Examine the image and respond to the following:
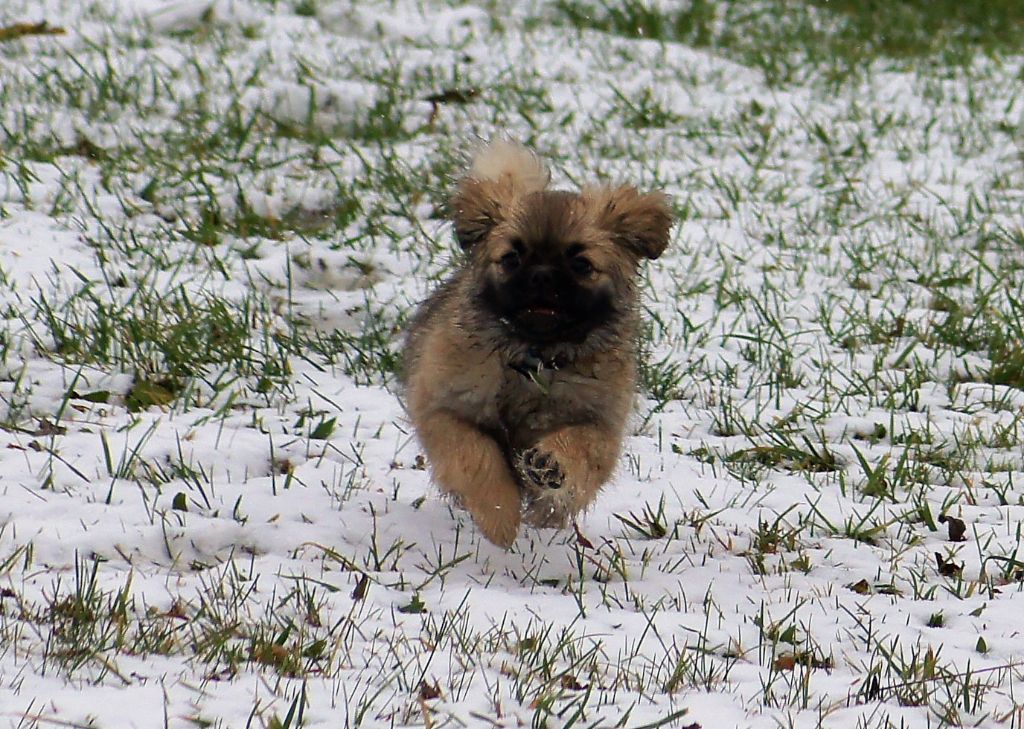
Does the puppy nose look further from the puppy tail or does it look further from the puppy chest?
the puppy tail

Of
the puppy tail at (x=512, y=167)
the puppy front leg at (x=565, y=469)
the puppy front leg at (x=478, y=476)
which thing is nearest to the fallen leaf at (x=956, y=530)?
the puppy front leg at (x=565, y=469)

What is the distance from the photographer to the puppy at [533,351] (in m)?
4.02

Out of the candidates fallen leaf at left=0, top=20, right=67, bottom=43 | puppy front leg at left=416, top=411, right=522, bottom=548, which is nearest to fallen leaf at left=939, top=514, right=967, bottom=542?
puppy front leg at left=416, top=411, right=522, bottom=548

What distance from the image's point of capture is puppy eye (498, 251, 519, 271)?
4031mm

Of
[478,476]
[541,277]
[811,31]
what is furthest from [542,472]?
[811,31]

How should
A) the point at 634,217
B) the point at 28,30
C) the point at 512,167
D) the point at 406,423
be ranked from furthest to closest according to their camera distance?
the point at 28,30
the point at 406,423
the point at 512,167
the point at 634,217

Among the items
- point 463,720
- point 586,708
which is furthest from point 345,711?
point 586,708

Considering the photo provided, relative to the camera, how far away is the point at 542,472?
397 centimetres

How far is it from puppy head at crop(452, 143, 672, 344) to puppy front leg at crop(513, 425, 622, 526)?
10.6 inches

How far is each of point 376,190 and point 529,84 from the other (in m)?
2.25

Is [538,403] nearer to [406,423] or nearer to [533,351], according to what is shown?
[533,351]

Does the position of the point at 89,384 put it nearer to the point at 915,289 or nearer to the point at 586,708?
the point at 586,708

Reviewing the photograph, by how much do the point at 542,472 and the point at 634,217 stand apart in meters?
0.86

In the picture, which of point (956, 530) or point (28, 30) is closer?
point (956, 530)
